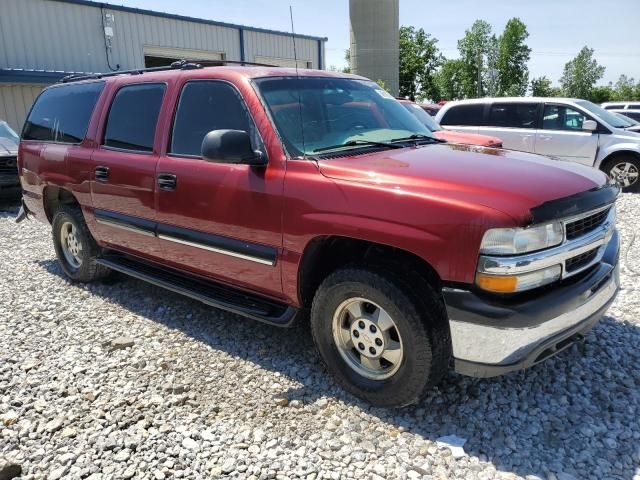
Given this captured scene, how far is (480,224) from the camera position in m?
2.41

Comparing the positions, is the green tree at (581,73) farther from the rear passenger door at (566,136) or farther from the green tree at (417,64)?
the rear passenger door at (566,136)

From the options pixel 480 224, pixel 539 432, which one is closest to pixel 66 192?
pixel 480 224

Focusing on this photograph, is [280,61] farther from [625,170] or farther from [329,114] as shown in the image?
[329,114]

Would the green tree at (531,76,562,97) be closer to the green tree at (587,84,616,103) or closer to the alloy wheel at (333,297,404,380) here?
the green tree at (587,84,616,103)

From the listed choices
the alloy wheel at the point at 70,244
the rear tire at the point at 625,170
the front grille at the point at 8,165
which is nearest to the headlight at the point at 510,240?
the alloy wheel at the point at 70,244

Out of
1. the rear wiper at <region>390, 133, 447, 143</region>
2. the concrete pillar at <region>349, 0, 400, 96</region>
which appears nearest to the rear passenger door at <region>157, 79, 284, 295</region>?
the rear wiper at <region>390, 133, 447, 143</region>

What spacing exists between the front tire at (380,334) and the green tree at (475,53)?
7032cm

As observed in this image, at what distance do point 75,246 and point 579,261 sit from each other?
465 centimetres

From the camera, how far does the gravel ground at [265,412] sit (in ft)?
8.43

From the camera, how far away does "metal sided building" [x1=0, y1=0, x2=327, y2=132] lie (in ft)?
47.9

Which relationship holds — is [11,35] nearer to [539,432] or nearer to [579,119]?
[579,119]

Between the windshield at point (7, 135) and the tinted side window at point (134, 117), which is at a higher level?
the tinted side window at point (134, 117)

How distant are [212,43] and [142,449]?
18827 mm

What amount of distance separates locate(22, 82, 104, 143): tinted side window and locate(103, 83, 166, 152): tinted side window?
39 cm
